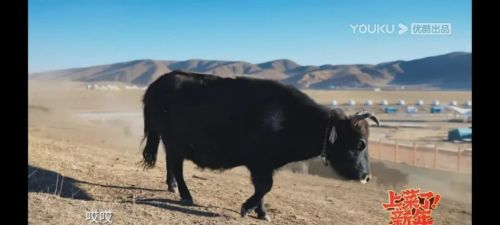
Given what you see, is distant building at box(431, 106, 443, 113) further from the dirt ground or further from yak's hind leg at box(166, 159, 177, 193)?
yak's hind leg at box(166, 159, 177, 193)

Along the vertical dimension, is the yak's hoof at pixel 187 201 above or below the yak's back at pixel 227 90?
below

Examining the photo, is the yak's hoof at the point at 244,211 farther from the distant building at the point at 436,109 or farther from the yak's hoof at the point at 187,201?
the distant building at the point at 436,109

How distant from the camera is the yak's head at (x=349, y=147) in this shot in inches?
237

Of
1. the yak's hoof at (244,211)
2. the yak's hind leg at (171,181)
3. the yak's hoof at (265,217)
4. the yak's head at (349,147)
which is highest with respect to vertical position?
the yak's head at (349,147)

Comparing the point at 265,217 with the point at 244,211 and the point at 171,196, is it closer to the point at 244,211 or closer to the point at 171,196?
the point at 244,211

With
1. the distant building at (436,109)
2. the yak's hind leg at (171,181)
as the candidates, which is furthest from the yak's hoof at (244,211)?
the distant building at (436,109)

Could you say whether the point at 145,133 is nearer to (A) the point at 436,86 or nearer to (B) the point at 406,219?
(B) the point at 406,219

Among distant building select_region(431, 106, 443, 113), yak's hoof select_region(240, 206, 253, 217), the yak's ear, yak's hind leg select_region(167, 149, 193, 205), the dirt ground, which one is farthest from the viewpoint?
distant building select_region(431, 106, 443, 113)

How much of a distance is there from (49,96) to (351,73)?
53.9 feet

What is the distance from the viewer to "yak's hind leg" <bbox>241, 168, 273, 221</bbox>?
6.06m

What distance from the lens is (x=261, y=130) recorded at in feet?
20.0

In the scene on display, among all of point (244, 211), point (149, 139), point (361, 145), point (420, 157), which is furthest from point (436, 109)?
point (244, 211)

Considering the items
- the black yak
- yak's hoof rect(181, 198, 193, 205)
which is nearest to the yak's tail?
the black yak

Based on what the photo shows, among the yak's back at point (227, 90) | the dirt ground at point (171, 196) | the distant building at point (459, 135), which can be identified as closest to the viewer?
the dirt ground at point (171, 196)
